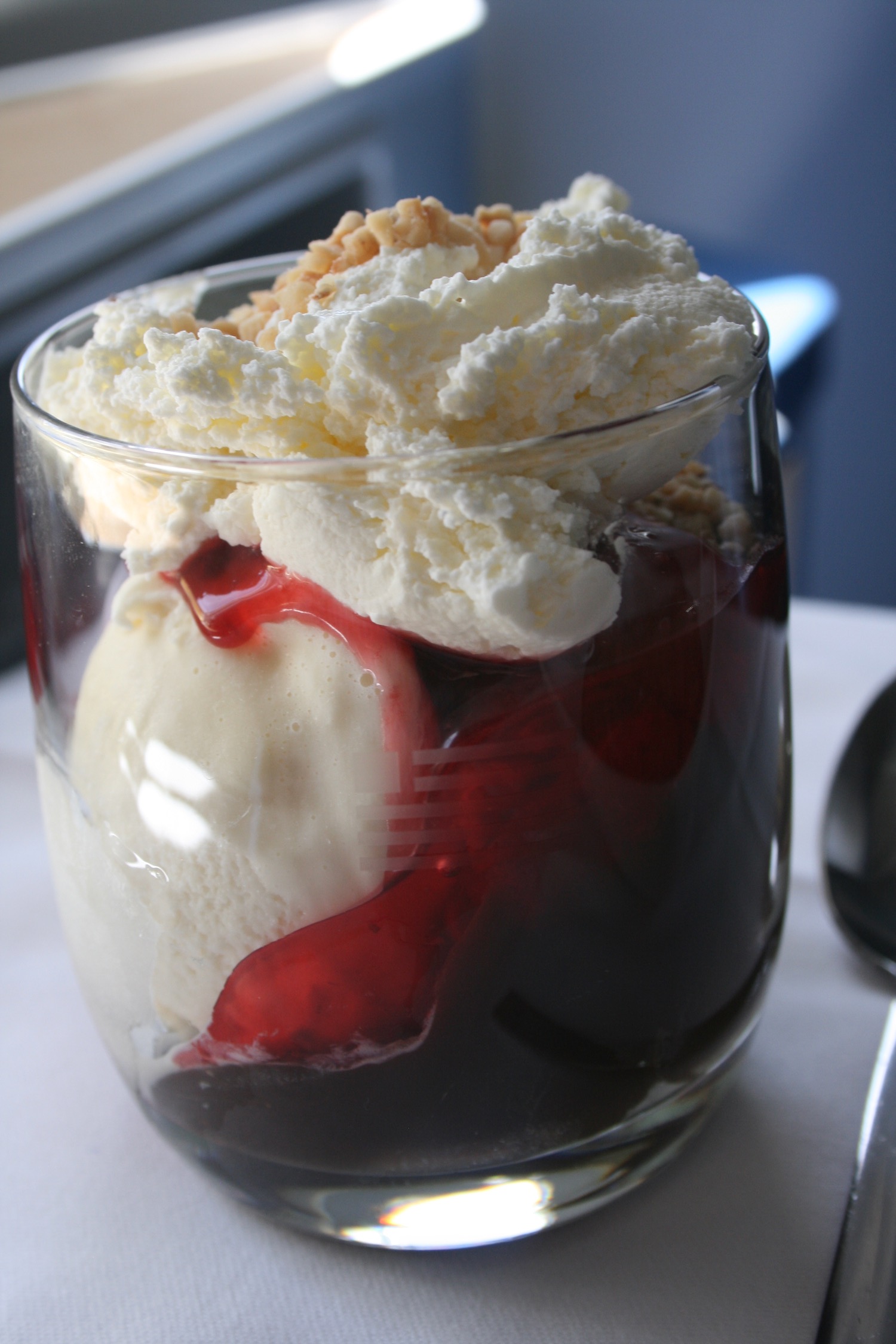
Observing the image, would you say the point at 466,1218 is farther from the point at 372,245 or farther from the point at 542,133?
the point at 542,133

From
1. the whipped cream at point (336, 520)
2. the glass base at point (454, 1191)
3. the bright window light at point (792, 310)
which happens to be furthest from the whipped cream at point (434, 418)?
the bright window light at point (792, 310)

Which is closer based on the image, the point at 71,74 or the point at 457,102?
the point at 71,74

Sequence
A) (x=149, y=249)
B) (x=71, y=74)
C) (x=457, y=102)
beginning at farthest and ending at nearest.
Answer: (x=457, y=102) → (x=71, y=74) → (x=149, y=249)

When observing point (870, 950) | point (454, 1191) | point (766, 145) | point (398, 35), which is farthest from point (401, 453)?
point (766, 145)

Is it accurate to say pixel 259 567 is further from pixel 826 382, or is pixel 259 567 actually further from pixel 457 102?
pixel 457 102

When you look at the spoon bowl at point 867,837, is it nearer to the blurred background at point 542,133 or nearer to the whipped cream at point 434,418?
the whipped cream at point 434,418

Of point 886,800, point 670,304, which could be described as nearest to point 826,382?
point 886,800

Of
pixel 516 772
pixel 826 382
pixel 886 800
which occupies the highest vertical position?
pixel 516 772
